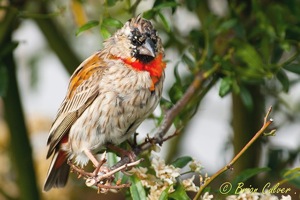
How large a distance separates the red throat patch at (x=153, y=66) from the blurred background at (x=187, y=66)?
9cm

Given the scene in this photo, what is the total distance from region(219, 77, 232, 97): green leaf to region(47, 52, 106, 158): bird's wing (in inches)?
16.5

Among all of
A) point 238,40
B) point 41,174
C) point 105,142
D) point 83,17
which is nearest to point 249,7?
point 238,40

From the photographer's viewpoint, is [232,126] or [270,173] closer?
[270,173]

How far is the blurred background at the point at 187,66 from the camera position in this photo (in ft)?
9.63

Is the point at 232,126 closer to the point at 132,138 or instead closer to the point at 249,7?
the point at 249,7

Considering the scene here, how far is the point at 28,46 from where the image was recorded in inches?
173

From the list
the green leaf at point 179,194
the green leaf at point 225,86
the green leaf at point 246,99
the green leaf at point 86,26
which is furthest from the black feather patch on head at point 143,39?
the green leaf at point 179,194

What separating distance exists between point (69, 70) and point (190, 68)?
83cm

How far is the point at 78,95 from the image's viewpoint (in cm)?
294

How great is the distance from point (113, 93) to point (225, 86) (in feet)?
1.27

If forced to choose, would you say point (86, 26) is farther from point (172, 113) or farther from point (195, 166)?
point (195, 166)

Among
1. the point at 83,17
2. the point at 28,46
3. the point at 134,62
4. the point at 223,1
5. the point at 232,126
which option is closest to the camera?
the point at 134,62

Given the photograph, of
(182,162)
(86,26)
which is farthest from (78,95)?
(182,162)

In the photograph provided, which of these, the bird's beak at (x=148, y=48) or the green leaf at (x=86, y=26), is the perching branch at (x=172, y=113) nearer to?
the bird's beak at (x=148, y=48)
